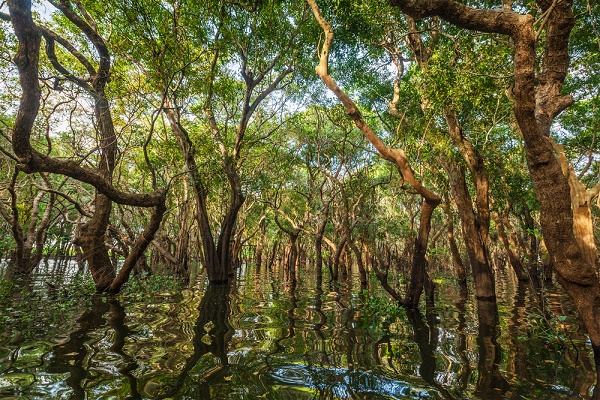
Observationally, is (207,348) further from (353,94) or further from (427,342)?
(353,94)

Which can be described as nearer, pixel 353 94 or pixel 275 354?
pixel 275 354

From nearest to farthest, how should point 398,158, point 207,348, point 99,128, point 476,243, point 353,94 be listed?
point 207,348
point 398,158
point 99,128
point 476,243
point 353,94

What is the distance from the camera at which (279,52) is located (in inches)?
397

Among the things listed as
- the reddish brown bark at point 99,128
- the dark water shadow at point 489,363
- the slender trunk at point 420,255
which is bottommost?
the dark water shadow at point 489,363

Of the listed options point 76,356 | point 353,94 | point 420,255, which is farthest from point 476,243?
point 76,356

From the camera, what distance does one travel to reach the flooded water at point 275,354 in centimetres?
288

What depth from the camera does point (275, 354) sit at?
385 centimetres

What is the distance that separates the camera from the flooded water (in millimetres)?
2883

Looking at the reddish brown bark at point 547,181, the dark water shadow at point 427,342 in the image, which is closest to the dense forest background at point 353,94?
the reddish brown bark at point 547,181

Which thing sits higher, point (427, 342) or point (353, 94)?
point (353, 94)

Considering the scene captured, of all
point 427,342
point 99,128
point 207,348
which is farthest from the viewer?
point 99,128

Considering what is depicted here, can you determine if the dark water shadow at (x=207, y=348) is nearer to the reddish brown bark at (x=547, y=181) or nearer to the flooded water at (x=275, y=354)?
the flooded water at (x=275, y=354)

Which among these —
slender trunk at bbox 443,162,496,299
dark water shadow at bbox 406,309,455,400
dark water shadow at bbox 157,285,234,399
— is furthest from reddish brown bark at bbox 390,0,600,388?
slender trunk at bbox 443,162,496,299

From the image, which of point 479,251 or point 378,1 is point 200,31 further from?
point 479,251
